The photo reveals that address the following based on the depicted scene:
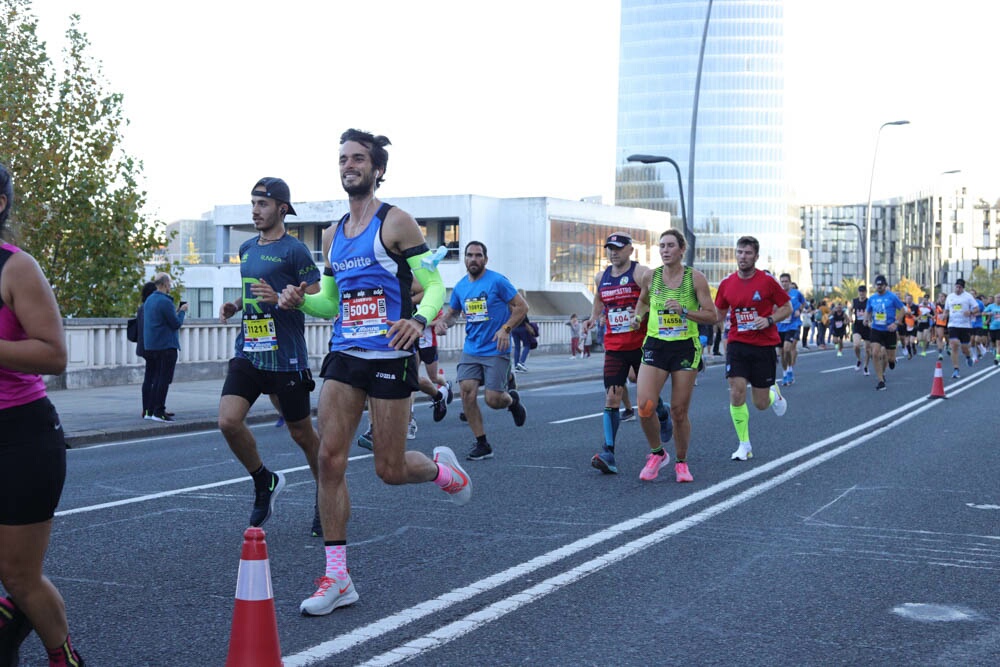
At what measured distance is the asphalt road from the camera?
4.55 meters

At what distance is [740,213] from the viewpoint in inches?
6309

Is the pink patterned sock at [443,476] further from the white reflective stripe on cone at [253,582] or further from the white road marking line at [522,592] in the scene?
the white reflective stripe on cone at [253,582]

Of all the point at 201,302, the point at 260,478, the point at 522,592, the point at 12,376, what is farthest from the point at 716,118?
the point at 12,376

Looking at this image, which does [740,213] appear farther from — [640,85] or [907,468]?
[907,468]

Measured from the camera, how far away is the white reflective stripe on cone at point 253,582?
12.3ft

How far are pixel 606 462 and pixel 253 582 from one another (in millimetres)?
5822


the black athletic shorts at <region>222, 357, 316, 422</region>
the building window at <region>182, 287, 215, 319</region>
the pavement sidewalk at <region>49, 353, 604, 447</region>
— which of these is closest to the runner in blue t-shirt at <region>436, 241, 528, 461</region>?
the black athletic shorts at <region>222, 357, 316, 422</region>

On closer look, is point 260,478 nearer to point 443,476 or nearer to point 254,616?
point 443,476

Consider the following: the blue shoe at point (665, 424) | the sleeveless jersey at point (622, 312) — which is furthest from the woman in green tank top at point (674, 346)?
the blue shoe at point (665, 424)

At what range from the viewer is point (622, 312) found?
9641 millimetres

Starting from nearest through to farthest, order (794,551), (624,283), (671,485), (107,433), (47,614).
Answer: (47,614) → (794,551) → (671,485) → (624,283) → (107,433)

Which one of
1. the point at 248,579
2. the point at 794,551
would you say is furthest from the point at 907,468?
the point at 248,579

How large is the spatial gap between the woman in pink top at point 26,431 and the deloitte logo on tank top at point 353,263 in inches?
79.3

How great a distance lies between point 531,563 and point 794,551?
4.88 feet
